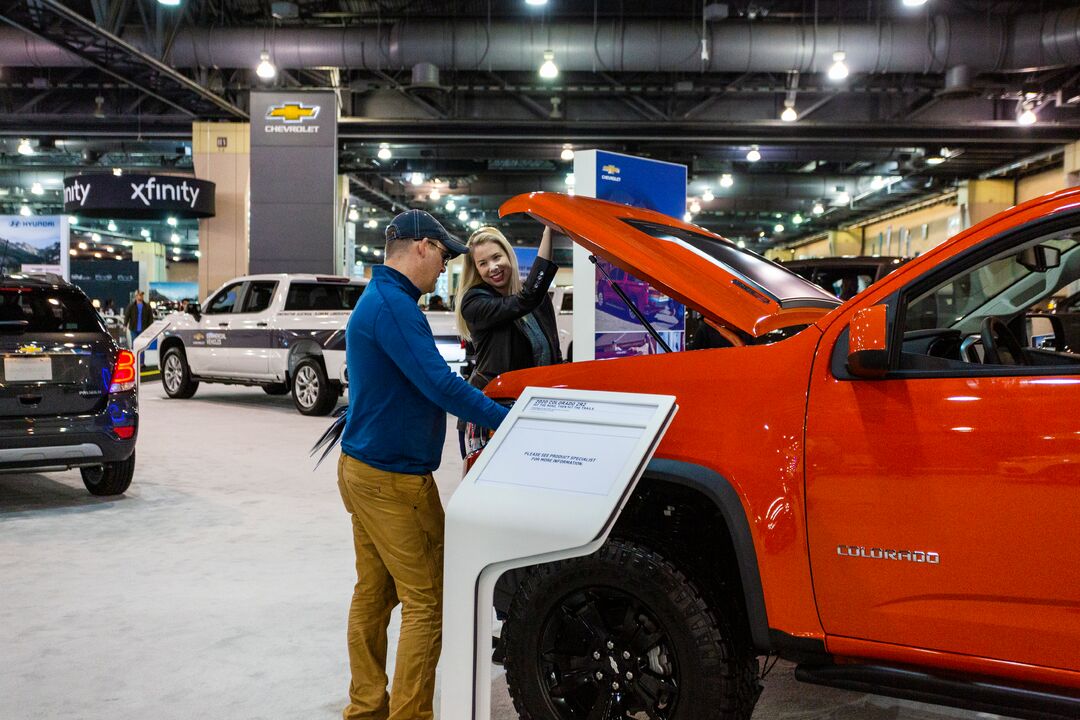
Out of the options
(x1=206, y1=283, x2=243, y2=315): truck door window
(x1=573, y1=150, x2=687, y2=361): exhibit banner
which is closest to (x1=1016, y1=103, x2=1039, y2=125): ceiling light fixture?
(x1=573, y1=150, x2=687, y2=361): exhibit banner

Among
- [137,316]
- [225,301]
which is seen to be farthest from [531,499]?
[137,316]

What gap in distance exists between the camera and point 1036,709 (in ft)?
6.66

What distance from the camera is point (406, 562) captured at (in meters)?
2.56

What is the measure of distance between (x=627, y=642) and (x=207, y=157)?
18.5 metres

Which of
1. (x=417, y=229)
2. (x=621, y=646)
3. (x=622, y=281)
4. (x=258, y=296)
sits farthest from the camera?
(x=258, y=296)

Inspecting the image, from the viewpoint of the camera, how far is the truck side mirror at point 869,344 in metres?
2.21

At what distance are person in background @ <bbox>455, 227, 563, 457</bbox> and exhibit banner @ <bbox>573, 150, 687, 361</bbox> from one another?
8.38 ft

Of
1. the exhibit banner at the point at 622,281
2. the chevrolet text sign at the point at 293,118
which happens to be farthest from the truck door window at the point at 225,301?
the exhibit banner at the point at 622,281

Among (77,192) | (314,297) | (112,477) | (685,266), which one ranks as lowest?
(112,477)

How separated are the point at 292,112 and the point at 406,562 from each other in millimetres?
14498

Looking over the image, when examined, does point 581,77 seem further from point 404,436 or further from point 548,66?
point 404,436

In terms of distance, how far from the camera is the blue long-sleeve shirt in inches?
97.4

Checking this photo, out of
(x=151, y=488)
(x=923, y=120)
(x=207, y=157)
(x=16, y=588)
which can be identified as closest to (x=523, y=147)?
(x=207, y=157)

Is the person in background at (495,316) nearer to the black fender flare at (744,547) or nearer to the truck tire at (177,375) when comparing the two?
the black fender flare at (744,547)
